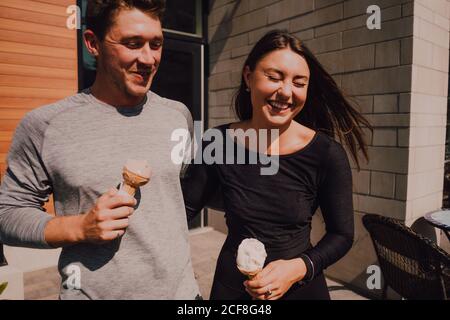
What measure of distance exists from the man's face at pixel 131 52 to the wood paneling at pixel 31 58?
3.68 m

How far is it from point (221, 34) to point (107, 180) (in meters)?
5.37

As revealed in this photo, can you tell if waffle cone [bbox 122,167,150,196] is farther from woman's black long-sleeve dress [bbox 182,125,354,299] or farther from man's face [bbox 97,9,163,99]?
woman's black long-sleeve dress [bbox 182,125,354,299]

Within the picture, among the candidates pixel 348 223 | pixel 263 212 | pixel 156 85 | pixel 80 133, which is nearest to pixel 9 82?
pixel 156 85

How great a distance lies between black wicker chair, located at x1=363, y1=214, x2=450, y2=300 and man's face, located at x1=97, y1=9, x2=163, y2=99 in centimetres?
249

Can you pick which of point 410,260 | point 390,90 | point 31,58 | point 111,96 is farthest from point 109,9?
point 31,58

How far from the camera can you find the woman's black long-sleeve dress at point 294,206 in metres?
1.67

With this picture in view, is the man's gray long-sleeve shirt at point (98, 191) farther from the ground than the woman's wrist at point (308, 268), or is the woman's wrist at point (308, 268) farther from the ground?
the man's gray long-sleeve shirt at point (98, 191)

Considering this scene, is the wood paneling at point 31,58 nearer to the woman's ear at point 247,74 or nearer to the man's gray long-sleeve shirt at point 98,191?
the man's gray long-sleeve shirt at point 98,191

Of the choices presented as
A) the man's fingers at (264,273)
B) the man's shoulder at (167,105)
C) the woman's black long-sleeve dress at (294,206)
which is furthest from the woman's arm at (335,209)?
the man's shoulder at (167,105)

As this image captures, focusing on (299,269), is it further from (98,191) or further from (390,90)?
(390,90)

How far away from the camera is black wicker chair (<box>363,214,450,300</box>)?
282cm

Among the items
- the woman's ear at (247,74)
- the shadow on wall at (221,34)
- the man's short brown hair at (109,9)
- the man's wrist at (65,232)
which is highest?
the shadow on wall at (221,34)

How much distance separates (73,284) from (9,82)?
4114 millimetres

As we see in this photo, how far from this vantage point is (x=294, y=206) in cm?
167
